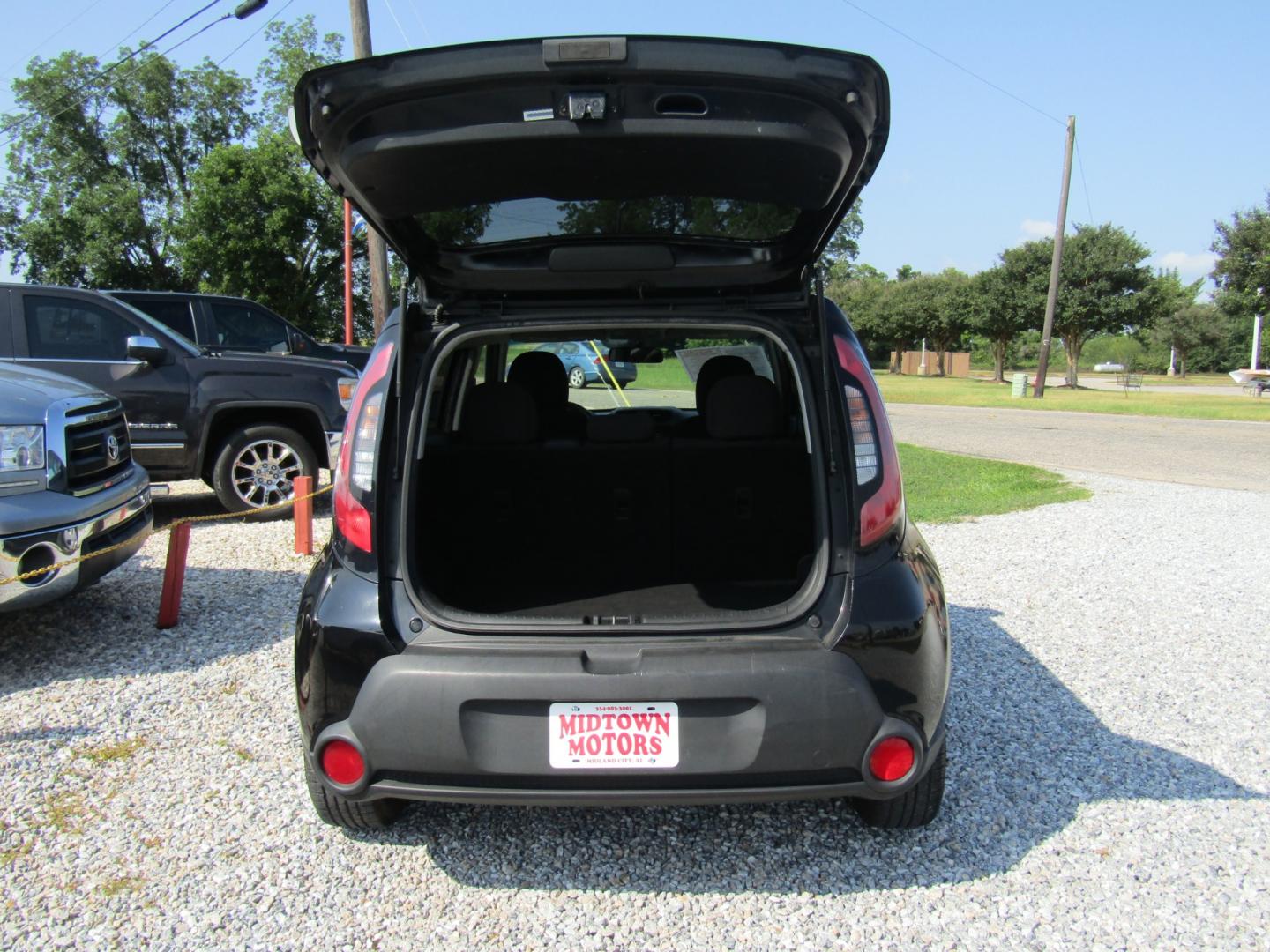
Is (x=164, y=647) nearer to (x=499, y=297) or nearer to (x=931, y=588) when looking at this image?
(x=499, y=297)

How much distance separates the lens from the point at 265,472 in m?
7.73

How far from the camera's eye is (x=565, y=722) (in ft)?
7.45

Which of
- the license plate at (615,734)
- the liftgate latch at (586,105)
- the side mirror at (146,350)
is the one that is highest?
the liftgate latch at (586,105)

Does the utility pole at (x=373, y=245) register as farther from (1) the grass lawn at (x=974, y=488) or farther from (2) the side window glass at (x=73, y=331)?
(1) the grass lawn at (x=974, y=488)

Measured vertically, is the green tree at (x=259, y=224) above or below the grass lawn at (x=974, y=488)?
Answer: above

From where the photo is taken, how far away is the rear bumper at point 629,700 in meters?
2.25

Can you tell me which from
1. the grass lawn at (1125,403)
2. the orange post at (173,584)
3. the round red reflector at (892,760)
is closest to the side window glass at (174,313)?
the orange post at (173,584)

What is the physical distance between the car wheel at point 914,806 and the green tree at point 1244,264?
28.1 metres

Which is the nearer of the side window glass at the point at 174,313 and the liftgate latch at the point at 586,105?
the liftgate latch at the point at 586,105

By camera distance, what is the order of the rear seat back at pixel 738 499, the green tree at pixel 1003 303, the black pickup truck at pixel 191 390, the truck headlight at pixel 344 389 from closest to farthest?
the rear seat back at pixel 738 499 → the black pickup truck at pixel 191 390 → the truck headlight at pixel 344 389 → the green tree at pixel 1003 303

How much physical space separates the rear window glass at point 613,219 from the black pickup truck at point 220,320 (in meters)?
6.92

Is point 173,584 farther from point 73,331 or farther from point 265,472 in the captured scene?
point 73,331

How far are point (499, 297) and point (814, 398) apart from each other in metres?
0.97

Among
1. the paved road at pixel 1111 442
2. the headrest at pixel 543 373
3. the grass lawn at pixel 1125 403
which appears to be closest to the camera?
the headrest at pixel 543 373
